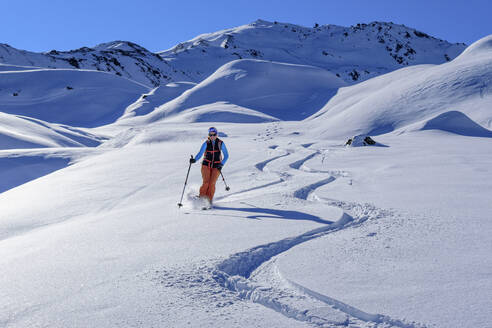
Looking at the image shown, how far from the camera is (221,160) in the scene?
7176mm

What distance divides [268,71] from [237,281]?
4022cm

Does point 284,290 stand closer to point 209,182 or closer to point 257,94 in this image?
point 209,182

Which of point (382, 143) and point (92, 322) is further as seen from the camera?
point (382, 143)

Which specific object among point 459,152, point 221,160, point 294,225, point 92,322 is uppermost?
point 459,152

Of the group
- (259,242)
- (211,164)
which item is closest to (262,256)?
(259,242)

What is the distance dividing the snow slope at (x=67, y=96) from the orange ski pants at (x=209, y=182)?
3904cm

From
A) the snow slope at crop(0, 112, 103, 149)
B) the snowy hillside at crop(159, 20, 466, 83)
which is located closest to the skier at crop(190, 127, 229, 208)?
the snow slope at crop(0, 112, 103, 149)

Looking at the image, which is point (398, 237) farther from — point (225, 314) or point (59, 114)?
point (59, 114)

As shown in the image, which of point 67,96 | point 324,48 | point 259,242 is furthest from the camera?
point 324,48

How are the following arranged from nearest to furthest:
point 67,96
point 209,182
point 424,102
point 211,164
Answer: point 209,182, point 211,164, point 424,102, point 67,96

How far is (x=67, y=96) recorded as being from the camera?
47531 millimetres

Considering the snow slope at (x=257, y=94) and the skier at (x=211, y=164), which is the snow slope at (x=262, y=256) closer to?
the skier at (x=211, y=164)

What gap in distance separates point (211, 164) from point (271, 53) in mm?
134176

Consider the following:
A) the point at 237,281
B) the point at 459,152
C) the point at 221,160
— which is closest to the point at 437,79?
the point at 459,152
